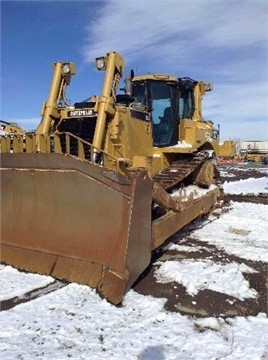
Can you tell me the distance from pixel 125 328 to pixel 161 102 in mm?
5025

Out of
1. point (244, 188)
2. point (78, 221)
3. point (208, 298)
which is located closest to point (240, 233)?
point (208, 298)

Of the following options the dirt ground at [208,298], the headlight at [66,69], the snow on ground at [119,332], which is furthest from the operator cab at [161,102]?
the snow on ground at [119,332]

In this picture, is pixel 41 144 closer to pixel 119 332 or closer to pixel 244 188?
pixel 119 332

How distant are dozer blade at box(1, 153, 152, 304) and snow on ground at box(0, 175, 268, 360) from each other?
22 centimetres

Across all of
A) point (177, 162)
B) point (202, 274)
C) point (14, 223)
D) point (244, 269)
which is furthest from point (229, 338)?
point (177, 162)

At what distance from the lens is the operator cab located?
7414 millimetres

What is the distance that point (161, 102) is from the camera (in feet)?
24.7

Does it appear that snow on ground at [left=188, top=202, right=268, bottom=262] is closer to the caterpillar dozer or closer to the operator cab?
the caterpillar dozer

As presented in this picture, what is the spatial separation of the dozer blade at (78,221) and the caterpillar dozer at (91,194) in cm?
1

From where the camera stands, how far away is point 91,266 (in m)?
4.25

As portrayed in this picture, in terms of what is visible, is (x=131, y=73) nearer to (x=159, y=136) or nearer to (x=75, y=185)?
(x=159, y=136)

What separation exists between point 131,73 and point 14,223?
3.63 metres

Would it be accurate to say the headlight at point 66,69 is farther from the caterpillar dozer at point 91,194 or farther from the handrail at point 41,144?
the handrail at point 41,144

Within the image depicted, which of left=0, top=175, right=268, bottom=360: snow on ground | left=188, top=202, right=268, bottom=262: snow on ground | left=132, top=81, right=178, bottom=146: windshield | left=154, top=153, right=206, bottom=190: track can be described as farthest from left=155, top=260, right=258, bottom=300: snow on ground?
left=132, top=81, right=178, bottom=146: windshield
